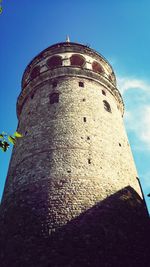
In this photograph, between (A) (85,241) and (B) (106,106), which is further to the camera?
(B) (106,106)

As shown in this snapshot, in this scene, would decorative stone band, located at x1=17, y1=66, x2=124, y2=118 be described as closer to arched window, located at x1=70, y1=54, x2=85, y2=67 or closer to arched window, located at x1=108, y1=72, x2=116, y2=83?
arched window, located at x1=108, y1=72, x2=116, y2=83

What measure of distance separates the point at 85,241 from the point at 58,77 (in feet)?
29.0

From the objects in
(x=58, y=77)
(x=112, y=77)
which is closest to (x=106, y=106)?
A: (x=58, y=77)

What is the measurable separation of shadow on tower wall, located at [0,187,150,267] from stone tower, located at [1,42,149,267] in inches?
1.1

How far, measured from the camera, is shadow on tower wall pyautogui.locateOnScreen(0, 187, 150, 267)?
7.72 m

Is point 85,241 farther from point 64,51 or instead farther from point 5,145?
point 64,51

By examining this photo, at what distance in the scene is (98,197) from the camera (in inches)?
371

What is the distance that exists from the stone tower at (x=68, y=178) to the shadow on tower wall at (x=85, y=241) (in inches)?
1.1

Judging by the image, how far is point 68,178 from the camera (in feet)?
31.9

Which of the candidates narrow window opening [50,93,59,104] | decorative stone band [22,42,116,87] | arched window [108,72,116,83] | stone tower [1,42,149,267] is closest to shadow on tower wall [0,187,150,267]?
stone tower [1,42,149,267]

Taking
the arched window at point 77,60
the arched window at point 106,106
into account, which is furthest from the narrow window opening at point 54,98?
the arched window at point 77,60

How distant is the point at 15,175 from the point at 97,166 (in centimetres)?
327

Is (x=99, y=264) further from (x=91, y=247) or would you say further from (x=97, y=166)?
(x=97, y=166)

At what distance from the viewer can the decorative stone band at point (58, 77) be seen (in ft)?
47.8
